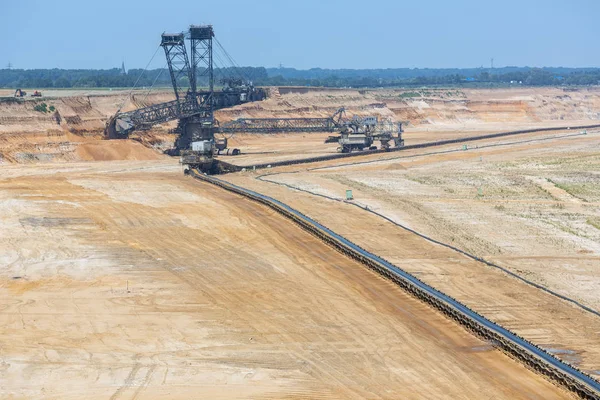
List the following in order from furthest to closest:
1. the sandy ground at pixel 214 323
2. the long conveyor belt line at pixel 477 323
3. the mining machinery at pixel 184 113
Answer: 1. the mining machinery at pixel 184 113
2. the sandy ground at pixel 214 323
3. the long conveyor belt line at pixel 477 323

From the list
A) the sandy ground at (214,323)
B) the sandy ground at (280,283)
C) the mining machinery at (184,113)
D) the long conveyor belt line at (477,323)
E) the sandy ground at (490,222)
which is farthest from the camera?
the mining machinery at (184,113)

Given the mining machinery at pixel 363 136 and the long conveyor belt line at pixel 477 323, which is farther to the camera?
the mining machinery at pixel 363 136

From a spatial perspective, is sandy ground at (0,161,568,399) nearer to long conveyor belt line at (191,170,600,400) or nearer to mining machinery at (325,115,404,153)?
long conveyor belt line at (191,170,600,400)

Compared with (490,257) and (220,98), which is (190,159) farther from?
(490,257)

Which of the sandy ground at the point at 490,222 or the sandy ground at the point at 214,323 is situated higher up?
the sandy ground at the point at 214,323

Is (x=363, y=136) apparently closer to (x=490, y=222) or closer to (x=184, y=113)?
(x=184, y=113)

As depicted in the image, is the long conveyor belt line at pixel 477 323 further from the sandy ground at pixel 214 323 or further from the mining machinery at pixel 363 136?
the mining machinery at pixel 363 136

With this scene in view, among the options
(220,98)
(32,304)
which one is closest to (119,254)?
(32,304)

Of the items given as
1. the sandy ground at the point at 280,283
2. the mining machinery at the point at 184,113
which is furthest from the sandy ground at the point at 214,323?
the mining machinery at the point at 184,113

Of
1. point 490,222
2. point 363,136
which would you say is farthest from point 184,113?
point 490,222
